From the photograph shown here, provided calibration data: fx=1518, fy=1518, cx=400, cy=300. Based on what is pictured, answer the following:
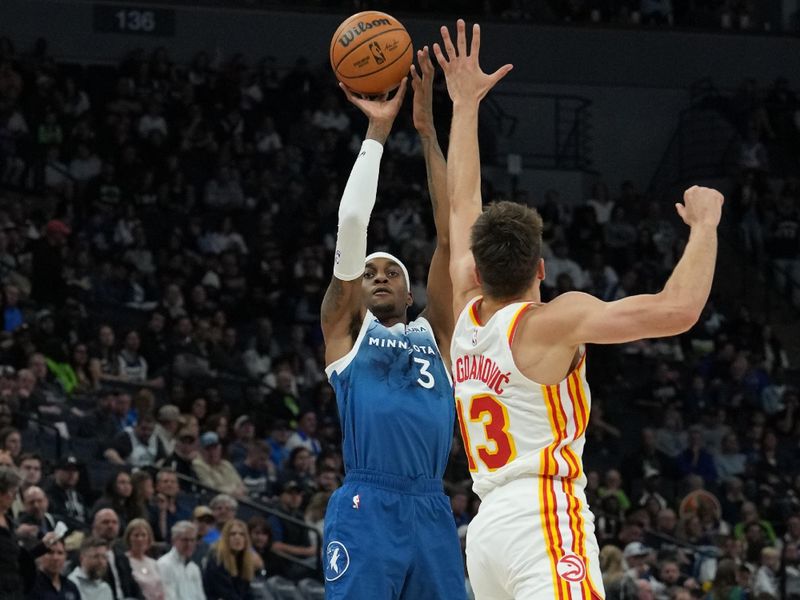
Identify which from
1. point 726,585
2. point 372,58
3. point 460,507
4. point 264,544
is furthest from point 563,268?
point 372,58

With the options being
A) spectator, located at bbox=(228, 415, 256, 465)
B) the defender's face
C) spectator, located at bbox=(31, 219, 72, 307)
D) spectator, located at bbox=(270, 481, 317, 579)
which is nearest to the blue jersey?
the defender's face

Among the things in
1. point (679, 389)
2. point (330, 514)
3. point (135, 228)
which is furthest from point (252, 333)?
point (330, 514)

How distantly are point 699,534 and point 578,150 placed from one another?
1042 centimetres

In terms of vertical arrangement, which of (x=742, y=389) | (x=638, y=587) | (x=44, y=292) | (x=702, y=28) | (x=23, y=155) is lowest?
(x=638, y=587)

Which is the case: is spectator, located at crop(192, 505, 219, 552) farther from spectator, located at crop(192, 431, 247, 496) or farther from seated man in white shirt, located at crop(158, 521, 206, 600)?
spectator, located at crop(192, 431, 247, 496)

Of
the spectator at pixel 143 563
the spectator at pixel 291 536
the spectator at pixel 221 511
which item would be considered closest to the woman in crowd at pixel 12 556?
the spectator at pixel 143 563

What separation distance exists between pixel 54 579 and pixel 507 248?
6.39 metres

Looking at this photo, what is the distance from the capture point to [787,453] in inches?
785

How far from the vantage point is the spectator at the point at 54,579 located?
34.1 ft

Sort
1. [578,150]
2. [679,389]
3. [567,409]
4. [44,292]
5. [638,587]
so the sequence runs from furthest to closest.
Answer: [578,150], [679,389], [44,292], [638,587], [567,409]

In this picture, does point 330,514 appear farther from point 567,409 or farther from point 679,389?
point 679,389

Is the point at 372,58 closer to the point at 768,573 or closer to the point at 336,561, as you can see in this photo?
the point at 336,561

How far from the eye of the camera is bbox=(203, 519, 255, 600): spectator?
39.0 feet

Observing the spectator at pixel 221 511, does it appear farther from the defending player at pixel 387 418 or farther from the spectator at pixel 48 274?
the defending player at pixel 387 418
